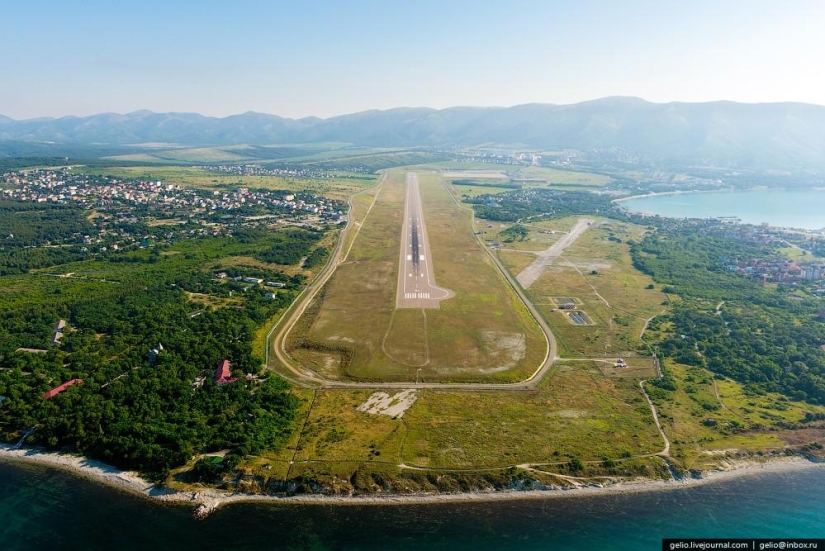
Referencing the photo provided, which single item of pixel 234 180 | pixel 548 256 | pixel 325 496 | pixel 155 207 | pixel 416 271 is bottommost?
pixel 325 496

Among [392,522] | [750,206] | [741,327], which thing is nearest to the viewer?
[392,522]

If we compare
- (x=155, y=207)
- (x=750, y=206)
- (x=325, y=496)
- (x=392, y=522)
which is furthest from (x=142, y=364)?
Result: (x=750, y=206)

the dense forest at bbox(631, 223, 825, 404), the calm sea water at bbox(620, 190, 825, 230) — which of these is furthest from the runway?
the calm sea water at bbox(620, 190, 825, 230)

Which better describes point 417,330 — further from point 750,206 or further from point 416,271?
point 750,206

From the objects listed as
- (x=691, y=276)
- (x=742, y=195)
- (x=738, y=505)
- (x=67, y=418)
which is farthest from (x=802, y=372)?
(x=742, y=195)

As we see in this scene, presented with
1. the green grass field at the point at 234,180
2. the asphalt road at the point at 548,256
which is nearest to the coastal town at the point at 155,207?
the green grass field at the point at 234,180

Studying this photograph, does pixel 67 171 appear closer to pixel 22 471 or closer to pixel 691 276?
pixel 22 471
